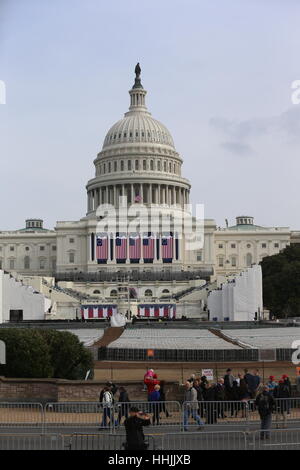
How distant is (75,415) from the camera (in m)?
26.7

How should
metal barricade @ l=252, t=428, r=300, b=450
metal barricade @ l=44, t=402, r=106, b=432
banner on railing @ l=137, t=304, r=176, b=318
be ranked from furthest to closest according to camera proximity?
banner on railing @ l=137, t=304, r=176, b=318
metal barricade @ l=44, t=402, r=106, b=432
metal barricade @ l=252, t=428, r=300, b=450

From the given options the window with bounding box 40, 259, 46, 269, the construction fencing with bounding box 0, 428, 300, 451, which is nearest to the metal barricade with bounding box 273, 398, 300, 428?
the construction fencing with bounding box 0, 428, 300, 451

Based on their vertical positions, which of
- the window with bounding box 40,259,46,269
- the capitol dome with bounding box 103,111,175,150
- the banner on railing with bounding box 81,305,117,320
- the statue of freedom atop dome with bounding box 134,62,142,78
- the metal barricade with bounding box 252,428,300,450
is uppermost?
the statue of freedom atop dome with bounding box 134,62,142,78

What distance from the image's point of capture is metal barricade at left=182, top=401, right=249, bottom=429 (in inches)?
992

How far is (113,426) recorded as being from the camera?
24.0 meters

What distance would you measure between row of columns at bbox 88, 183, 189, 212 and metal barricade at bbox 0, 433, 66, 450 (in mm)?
140571

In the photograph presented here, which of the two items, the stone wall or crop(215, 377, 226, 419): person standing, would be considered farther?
the stone wall

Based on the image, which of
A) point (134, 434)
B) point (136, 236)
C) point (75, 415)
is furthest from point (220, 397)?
point (136, 236)

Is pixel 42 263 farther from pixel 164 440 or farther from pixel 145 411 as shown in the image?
pixel 164 440

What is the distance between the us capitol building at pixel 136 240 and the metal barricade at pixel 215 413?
11460 centimetres

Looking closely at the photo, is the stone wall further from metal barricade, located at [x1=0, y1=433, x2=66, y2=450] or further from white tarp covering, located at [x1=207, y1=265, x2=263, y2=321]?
white tarp covering, located at [x1=207, y1=265, x2=263, y2=321]

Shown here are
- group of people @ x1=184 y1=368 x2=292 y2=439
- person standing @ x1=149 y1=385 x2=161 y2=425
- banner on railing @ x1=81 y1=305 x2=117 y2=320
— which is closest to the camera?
group of people @ x1=184 y1=368 x2=292 y2=439
